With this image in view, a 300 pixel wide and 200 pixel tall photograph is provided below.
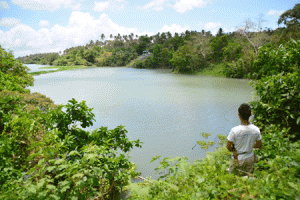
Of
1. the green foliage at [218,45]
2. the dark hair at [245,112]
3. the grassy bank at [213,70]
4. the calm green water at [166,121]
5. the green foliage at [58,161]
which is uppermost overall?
the green foliage at [218,45]

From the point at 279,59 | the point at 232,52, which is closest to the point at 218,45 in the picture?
the point at 232,52

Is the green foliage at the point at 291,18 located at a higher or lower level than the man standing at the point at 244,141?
higher

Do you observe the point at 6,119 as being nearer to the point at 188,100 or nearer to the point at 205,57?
the point at 188,100

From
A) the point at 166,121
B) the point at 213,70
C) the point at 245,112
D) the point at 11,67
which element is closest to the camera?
the point at 245,112

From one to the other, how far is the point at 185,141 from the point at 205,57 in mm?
26699

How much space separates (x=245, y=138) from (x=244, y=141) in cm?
4

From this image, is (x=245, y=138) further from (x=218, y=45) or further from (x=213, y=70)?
(x=218, y=45)

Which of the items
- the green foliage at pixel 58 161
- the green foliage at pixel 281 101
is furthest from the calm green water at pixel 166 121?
the green foliage at pixel 58 161

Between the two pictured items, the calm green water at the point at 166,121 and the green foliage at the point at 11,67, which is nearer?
the calm green water at the point at 166,121

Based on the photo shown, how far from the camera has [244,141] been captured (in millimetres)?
2133

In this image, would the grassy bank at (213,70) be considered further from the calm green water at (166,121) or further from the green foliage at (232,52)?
the calm green water at (166,121)

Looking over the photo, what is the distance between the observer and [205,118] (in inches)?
290

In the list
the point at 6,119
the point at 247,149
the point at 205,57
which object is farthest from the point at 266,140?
the point at 205,57

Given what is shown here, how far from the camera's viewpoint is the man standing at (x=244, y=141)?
211 centimetres
